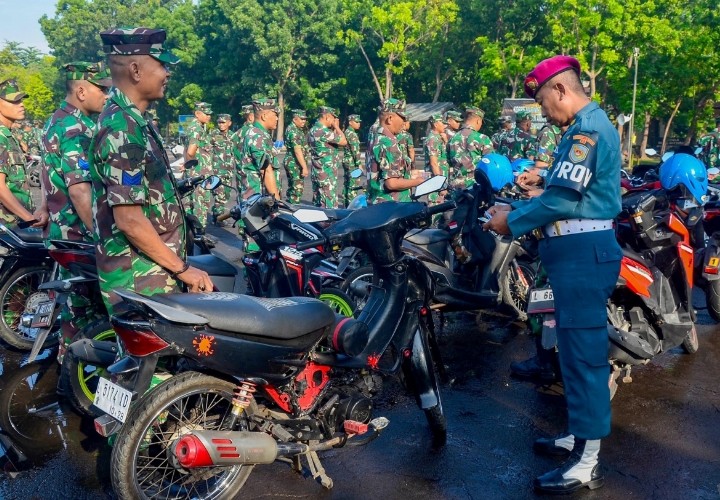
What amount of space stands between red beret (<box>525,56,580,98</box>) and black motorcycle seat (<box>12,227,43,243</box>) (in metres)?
4.02

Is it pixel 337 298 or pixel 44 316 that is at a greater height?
pixel 44 316

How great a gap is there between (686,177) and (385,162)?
3.77 meters

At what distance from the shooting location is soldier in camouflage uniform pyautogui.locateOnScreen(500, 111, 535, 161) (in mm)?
10984

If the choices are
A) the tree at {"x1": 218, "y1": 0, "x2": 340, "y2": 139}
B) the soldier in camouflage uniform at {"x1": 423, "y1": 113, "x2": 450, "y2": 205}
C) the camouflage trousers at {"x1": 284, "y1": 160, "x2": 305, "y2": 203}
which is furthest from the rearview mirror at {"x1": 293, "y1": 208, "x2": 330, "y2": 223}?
the tree at {"x1": 218, "y1": 0, "x2": 340, "y2": 139}

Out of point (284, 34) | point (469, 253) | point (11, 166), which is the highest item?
point (284, 34)

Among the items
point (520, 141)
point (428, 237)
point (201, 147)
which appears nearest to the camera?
point (428, 237)

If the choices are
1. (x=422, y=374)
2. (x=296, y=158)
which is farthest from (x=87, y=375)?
(x=296, y=158)

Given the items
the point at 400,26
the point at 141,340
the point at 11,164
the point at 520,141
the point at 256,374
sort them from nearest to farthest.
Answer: the point at 141,340
the point at 256,374
the point at 11,164
the point at 520,141
the point at 400,26

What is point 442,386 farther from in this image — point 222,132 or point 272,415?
point 222,132

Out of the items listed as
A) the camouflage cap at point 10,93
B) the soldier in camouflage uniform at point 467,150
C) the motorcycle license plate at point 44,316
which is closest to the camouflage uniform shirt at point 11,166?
the camouflage cap at point 10,93

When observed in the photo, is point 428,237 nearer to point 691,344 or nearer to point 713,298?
point 691,344

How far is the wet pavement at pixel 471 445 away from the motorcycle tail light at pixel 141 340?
3.55ft

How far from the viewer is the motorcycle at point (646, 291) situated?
166 inches

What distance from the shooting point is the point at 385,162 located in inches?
317
